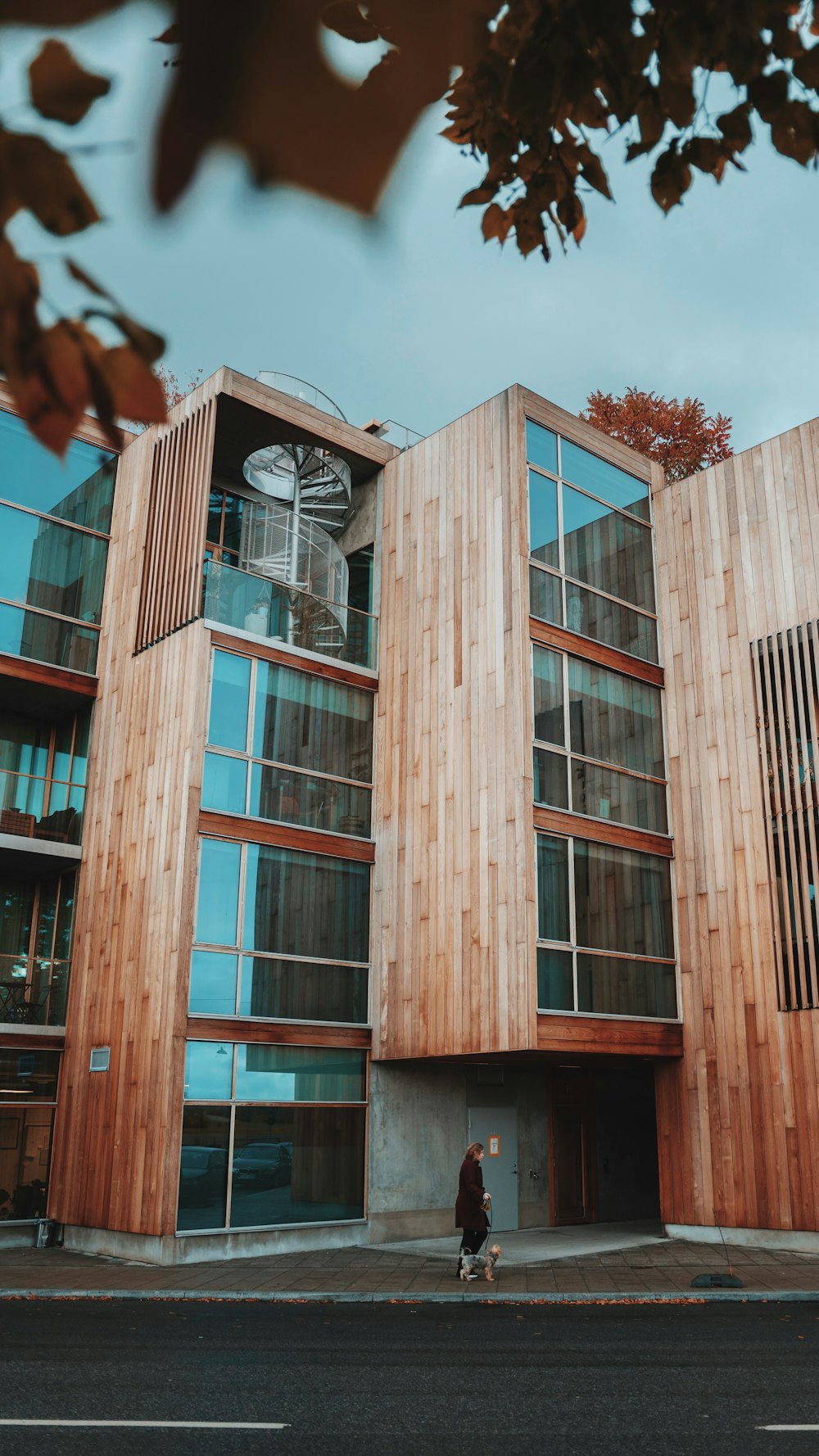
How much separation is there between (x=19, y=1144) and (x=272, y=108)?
17.9 metres

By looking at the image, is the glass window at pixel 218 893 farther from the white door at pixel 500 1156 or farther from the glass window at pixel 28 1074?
the white door at pixel 500 1156

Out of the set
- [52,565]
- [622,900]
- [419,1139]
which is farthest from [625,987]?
[52,565]

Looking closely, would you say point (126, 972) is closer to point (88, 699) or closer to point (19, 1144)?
point (19, 1144)

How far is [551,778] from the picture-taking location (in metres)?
16.5

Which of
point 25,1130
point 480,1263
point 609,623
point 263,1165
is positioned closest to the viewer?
point 480,1263

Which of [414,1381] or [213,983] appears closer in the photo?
[414,1381]

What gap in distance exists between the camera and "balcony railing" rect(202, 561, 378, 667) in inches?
664

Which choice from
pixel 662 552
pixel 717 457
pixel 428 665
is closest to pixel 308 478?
pixel 428 665

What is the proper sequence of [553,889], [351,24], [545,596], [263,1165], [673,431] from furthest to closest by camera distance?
1. [673,431]
2. [545,596]
3. [553,889]
4. [263,1165]
5. [351,24]

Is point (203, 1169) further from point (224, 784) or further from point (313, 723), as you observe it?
point (313, 723)

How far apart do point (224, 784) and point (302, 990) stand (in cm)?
305

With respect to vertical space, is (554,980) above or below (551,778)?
below

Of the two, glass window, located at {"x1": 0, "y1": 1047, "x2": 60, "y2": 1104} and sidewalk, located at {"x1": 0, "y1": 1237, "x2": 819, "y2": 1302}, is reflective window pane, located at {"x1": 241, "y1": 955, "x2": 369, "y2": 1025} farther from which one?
glass window, located at {"x1": 0, "y1": 1047, "x2": 60, "y2": 1104}

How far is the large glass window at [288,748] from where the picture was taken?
53.7ft
